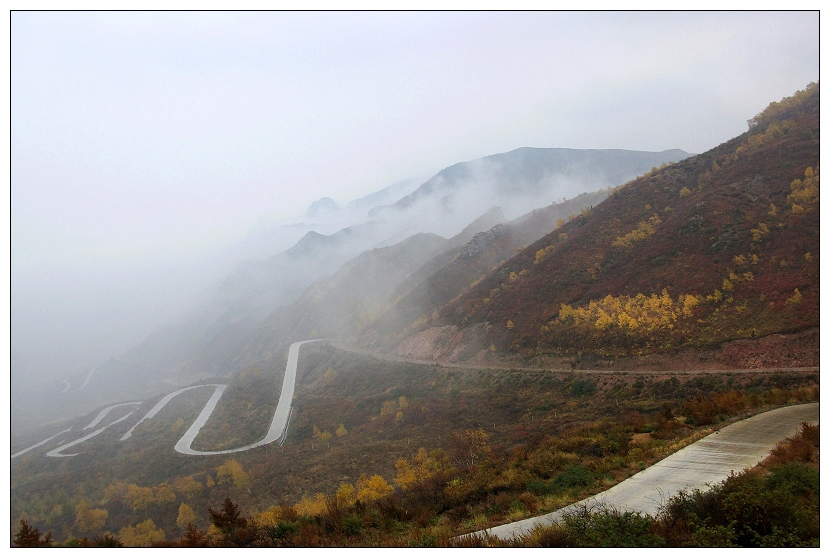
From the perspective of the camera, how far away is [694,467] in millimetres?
13086

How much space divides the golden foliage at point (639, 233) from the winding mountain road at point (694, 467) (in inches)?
1484

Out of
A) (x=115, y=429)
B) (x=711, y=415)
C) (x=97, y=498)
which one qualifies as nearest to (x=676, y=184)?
(x=711, y=415)

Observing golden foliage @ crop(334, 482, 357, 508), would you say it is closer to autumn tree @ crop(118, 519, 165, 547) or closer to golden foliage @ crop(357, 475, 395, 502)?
golden foliage @ crop(357, 475, 395, 502)

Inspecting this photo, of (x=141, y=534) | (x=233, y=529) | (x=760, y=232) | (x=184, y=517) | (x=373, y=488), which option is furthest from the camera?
(x=760, y=232)

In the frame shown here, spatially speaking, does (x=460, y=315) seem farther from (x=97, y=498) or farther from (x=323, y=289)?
(x=323, y=289)

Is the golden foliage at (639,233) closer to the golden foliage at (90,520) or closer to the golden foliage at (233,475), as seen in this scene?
the golden foliage at (233,475)

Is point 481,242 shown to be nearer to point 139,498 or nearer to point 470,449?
point 470,449

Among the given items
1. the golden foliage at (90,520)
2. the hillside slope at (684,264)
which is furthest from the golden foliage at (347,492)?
the hillside slope at (684,264)

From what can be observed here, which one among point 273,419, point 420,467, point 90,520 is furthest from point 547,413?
point 273,419

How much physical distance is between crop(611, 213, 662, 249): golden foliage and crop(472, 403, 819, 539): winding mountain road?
124 feet

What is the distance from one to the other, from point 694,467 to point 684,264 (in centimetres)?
3616

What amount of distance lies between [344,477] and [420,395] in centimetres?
2168

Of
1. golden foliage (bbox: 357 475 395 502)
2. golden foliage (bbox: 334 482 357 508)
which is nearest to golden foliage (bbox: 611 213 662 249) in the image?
golden foliage (bbox: 357 475 395 502)

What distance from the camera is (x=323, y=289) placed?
5566 inches
